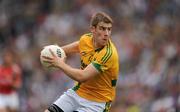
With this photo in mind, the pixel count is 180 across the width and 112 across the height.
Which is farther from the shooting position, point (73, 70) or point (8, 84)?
point (8, 84)

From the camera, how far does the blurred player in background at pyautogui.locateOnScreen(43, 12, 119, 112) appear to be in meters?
9.57

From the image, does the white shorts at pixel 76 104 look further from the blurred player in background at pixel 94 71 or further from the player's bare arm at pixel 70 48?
the player's bare arm at pixel 70 48

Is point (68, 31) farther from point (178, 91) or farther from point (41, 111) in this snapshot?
point (178, 91)

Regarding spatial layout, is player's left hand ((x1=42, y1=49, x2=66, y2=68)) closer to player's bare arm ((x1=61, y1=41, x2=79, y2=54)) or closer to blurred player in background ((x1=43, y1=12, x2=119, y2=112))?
blurred player in background ((x1=43, y1=12, x2=119, y2=112))

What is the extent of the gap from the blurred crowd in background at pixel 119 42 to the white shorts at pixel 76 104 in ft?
10.6

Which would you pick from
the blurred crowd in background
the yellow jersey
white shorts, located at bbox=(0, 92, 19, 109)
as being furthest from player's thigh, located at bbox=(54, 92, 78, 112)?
white shorts, located at bbox=(0, 92, 19, 109)

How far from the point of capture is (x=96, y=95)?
1000 cm

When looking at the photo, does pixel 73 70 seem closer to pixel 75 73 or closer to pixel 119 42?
pixel 75 73

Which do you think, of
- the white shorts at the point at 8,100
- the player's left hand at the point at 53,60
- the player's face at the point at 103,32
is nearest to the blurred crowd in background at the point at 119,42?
the white shorts at the point at 8,100

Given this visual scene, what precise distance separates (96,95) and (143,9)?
812cm

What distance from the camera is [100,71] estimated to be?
31.8ft

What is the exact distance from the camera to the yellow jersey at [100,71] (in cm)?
970

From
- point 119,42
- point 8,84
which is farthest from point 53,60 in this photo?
point 119,42

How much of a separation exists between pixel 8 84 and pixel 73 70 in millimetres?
6710
